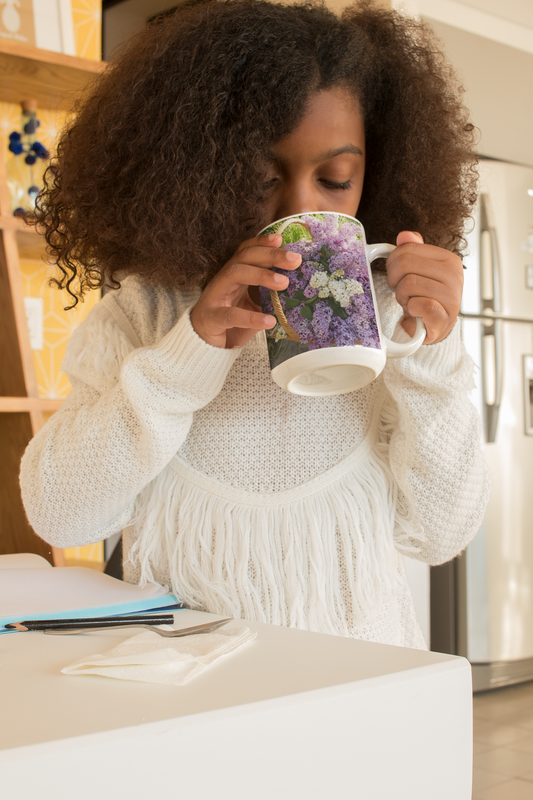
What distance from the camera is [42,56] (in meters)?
1.62

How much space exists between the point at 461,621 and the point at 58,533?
1.76 metres

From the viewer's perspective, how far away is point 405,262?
0.58 meters

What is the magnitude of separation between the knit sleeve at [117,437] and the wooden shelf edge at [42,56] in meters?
1.17

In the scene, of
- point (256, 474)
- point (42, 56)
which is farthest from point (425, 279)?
point (42, 56)

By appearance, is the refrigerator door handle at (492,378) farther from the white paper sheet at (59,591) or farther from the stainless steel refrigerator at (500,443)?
the white paper sheet at (59,591)

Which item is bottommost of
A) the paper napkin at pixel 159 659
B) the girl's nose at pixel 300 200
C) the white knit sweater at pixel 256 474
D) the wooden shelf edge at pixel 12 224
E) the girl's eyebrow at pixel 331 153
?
the paper napkin at pixel 159 659

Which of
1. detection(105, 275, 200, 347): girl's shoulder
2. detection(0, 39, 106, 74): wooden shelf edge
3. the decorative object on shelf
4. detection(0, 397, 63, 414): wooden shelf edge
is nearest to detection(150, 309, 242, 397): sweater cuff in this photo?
detection(105, 275, 200, 347): girl's shoulder

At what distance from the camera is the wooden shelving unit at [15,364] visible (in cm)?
152

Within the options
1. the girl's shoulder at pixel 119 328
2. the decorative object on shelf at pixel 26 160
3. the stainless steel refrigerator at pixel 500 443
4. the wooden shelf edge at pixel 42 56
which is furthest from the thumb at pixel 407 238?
the stainless steel refrigerator at pixel 500 443

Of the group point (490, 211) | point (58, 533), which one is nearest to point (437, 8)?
point (490, 211)

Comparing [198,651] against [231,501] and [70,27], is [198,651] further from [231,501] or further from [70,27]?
[70,27]

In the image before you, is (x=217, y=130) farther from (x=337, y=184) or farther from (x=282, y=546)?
(x=282, y=546)

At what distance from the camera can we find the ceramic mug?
20.0 inches

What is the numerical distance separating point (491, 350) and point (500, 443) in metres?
0.31
